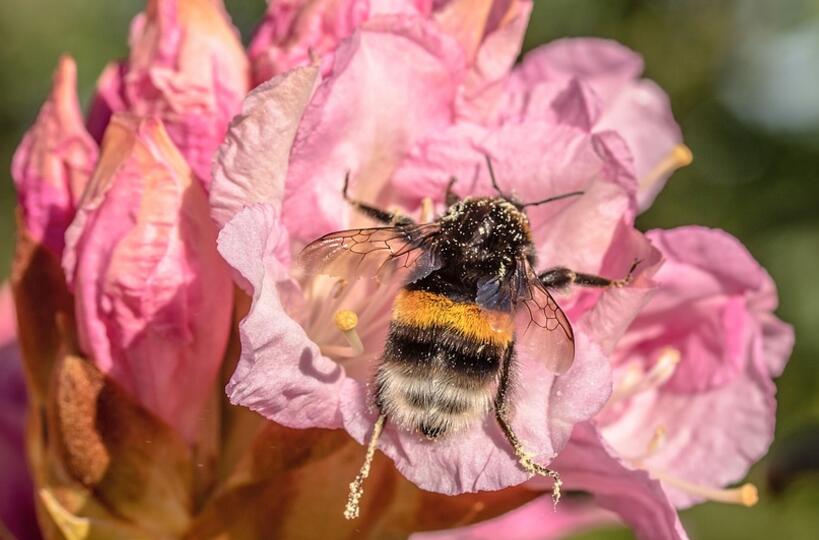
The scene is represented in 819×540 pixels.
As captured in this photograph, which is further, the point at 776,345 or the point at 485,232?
the point at 776,345

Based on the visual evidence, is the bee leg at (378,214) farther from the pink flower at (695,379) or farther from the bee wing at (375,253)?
the pink flower at (695,379)

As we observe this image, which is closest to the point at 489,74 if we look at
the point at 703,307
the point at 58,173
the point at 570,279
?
the point at 570,279

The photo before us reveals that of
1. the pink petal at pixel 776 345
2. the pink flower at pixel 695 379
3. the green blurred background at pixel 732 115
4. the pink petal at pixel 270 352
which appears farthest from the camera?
the green blurred background at pixel 732 115

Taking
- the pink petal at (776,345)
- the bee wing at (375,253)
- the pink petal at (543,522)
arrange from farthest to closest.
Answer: the pink petal at (543,522), the pink petal at (776,345), the bee wing at (375,253)

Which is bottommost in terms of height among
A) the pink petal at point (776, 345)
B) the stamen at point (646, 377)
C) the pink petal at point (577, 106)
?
the pink petal at point (776, 345)

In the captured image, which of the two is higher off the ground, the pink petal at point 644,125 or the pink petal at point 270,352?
the pink petal at point 270,352

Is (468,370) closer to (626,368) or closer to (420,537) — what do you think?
(626,368)

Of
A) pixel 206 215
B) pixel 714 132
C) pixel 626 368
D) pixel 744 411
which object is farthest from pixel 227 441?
pixel 714 132

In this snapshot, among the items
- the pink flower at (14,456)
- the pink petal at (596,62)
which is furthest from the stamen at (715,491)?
the pink flower at (14,456)

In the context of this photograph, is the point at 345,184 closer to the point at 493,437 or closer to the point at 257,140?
the point at 257,140
